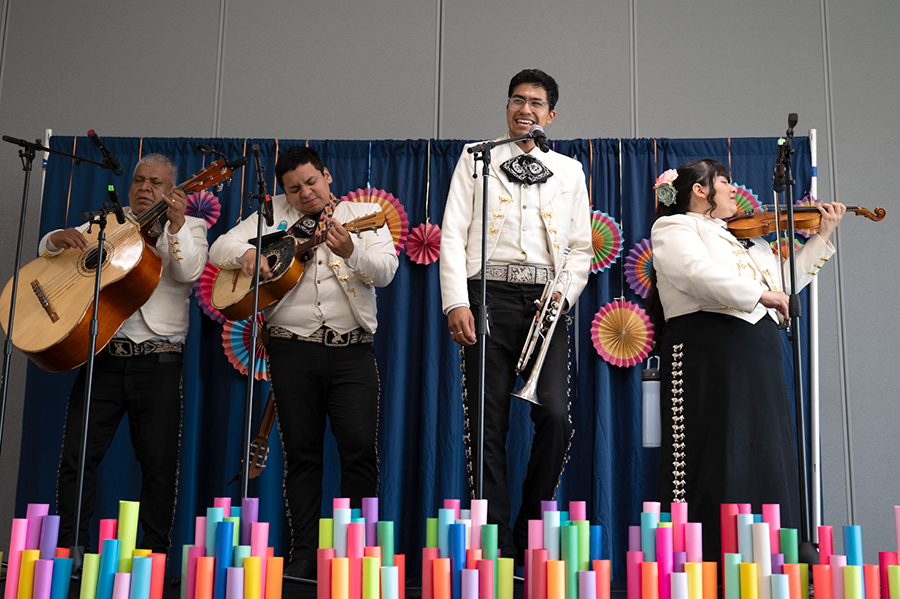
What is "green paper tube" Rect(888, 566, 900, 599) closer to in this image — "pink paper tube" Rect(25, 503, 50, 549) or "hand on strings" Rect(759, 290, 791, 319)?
"hand on strings" Rect(759, 290, 791, 319)

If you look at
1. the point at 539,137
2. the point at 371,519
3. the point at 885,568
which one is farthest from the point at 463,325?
the point at 885,568

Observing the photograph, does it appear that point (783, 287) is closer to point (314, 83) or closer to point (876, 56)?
point (876, 56)

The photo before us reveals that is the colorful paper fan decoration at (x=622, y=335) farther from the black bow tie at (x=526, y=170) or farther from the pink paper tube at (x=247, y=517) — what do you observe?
the pink paper tube at (x=247, y=517)

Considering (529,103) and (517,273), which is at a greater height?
(529,103)

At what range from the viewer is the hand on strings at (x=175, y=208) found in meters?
3.30

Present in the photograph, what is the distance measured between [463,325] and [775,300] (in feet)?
3.38

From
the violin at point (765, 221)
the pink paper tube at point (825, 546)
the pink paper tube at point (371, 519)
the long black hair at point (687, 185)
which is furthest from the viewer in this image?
the long black hair at point (687, 185)

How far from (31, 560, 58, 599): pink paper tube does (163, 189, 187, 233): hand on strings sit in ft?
5.87

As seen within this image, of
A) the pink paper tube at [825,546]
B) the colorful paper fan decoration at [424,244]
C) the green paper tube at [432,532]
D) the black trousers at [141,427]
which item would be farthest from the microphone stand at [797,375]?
the black trousers at [141,427]

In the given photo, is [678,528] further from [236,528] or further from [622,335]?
[622,335]

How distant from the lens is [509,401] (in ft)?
9.64

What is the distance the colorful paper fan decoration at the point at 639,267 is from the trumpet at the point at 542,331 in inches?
38.0

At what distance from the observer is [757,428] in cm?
270

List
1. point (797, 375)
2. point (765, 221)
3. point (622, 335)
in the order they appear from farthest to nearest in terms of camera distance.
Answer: point (622, 335) → point (765, 221) → point (797, 375)
